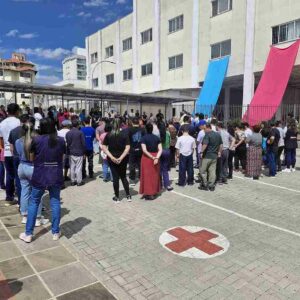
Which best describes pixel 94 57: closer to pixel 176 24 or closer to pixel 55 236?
pixel 176 24

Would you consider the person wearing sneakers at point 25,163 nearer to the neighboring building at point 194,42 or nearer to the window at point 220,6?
the neighboring building at point 194,42

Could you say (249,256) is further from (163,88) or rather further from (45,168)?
(163,88)

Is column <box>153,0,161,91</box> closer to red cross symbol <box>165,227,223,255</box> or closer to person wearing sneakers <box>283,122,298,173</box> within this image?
person wearing sneakers <box>283,122,298,173</box>

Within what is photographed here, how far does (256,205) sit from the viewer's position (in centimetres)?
679

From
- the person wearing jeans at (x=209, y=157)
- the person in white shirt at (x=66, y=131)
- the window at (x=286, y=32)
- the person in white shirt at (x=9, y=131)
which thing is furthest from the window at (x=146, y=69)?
the person in white shirt at (x=9, y=131)

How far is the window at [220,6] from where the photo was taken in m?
22.3

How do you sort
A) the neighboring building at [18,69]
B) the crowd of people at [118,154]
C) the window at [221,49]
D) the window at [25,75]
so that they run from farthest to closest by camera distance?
1. the window at [25,75]
2. the neighboring building at [18,69]
3. the window at [221,49]
4. the crowd of people at [118,154]

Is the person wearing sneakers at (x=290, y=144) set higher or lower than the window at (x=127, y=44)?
lower

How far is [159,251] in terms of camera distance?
4516mm

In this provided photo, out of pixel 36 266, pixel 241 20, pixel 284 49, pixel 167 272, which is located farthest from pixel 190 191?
pixel 241 20

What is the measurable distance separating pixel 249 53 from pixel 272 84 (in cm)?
389

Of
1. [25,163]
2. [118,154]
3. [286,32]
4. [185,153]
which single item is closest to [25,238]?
[25,163]

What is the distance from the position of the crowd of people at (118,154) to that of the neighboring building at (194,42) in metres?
11.5

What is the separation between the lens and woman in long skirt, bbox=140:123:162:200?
7.02m
